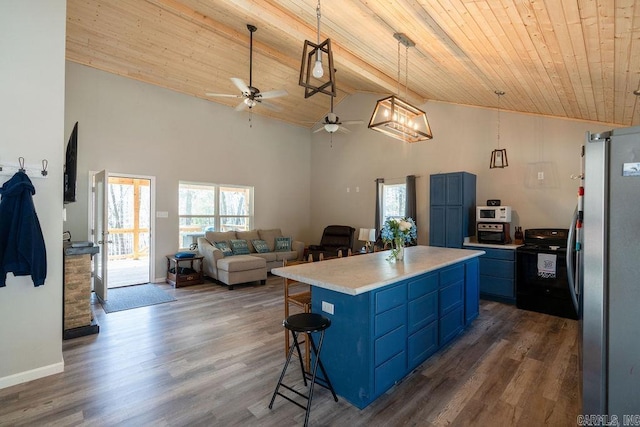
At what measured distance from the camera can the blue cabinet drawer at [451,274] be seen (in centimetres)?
310

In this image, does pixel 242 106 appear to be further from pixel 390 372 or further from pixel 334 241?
pixel 390 372

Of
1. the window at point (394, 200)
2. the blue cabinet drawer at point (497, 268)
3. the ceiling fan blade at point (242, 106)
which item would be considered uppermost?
the ceiling fan blade at point (242, 106)

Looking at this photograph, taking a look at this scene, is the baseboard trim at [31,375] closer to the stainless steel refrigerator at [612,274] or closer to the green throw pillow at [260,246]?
the stainless steel refrigerator at [612,274]

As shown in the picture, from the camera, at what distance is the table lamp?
7.17 metres

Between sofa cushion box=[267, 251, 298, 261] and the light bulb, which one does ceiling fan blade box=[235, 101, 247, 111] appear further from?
sofa cushion box=[267, 251, 298, 261]

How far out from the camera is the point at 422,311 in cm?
275

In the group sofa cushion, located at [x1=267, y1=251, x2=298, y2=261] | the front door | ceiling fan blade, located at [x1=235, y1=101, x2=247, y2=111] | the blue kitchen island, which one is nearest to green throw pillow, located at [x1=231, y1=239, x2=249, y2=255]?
sofa cushion, located at [x1=267, y1=251, x2=298, y2=261]

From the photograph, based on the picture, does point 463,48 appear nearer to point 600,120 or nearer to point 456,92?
point 456,92

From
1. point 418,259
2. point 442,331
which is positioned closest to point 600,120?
point 418,259

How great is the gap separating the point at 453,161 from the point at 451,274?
350cm

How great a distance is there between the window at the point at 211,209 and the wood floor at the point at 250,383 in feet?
9.75

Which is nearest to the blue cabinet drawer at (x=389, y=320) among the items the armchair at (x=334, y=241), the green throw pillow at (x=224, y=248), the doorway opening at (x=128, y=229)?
the green throw pillow at (x=224, y=248)

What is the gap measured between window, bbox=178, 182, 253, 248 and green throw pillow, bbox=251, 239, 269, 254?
0.73 m

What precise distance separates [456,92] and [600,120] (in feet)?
6.45
